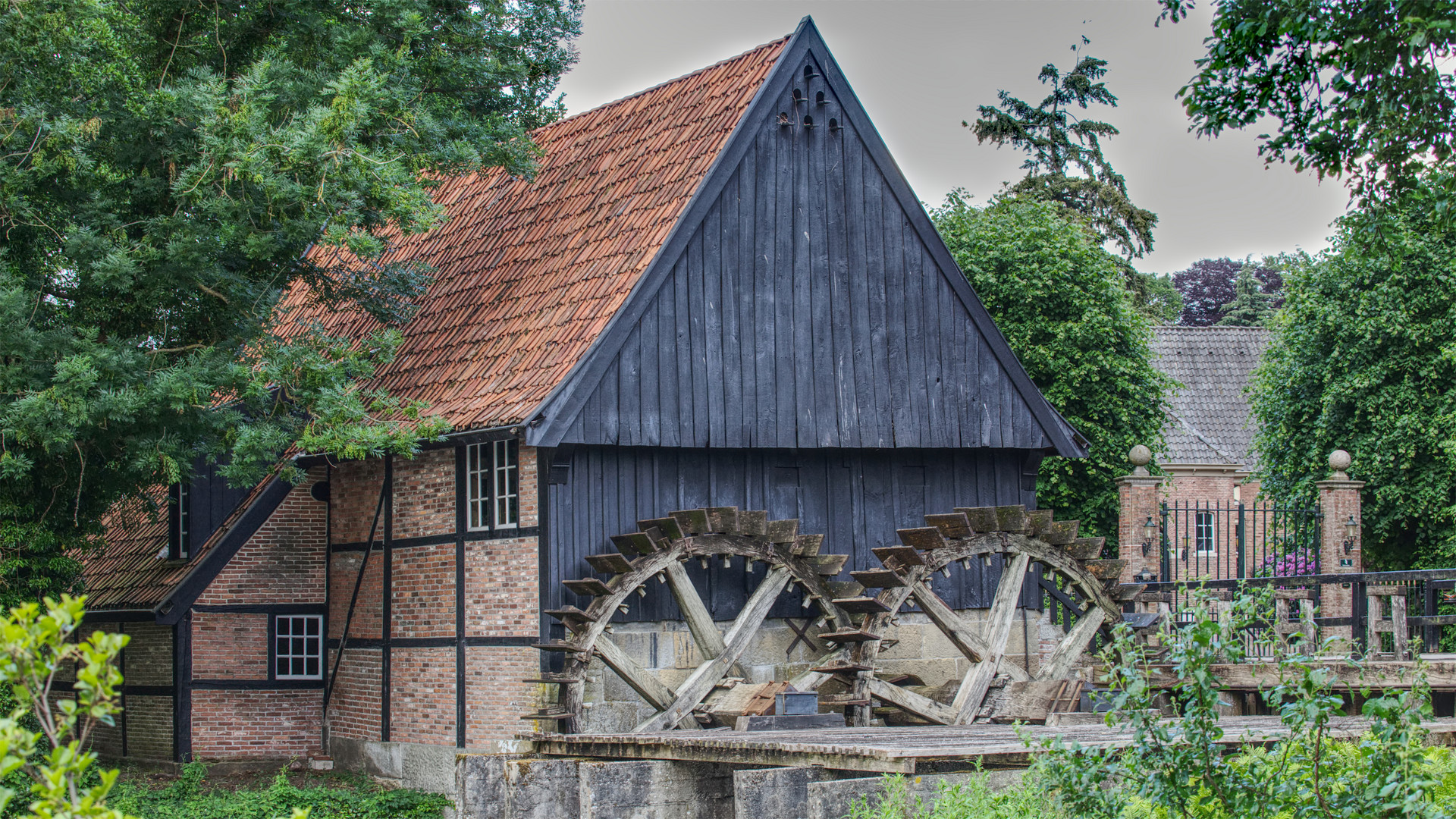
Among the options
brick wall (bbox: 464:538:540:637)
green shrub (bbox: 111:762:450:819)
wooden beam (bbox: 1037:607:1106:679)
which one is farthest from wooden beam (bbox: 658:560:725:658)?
wooden beam (bbox: 1037:607:1106:679)

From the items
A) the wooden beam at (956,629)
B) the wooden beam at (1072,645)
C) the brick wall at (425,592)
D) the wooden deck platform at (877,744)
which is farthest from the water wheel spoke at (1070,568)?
the brick wall at (425,592)

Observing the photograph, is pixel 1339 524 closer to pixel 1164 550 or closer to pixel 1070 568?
pixel 1164 550

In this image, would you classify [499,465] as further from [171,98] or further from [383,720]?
[171,98]

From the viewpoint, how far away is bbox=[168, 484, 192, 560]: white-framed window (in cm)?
1734

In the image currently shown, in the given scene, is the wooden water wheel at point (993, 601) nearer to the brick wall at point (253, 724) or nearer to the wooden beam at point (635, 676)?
the wooden beam at point (635, 676)

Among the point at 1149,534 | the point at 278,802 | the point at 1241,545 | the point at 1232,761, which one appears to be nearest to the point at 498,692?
the point at 278,802

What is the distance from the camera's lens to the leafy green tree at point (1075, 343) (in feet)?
78.7

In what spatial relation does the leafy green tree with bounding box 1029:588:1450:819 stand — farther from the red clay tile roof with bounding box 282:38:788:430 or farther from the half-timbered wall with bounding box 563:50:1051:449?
the half-timbered wall with bounding box 563:50:1051:449

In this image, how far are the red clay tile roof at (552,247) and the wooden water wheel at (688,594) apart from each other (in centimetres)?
159

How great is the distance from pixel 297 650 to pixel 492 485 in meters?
4.12

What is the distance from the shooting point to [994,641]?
49.4ft

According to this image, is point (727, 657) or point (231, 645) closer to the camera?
point (727, 657)

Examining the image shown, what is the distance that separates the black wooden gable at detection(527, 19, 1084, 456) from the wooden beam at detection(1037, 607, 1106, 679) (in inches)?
72.5

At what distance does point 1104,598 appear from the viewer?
15.7 meters
